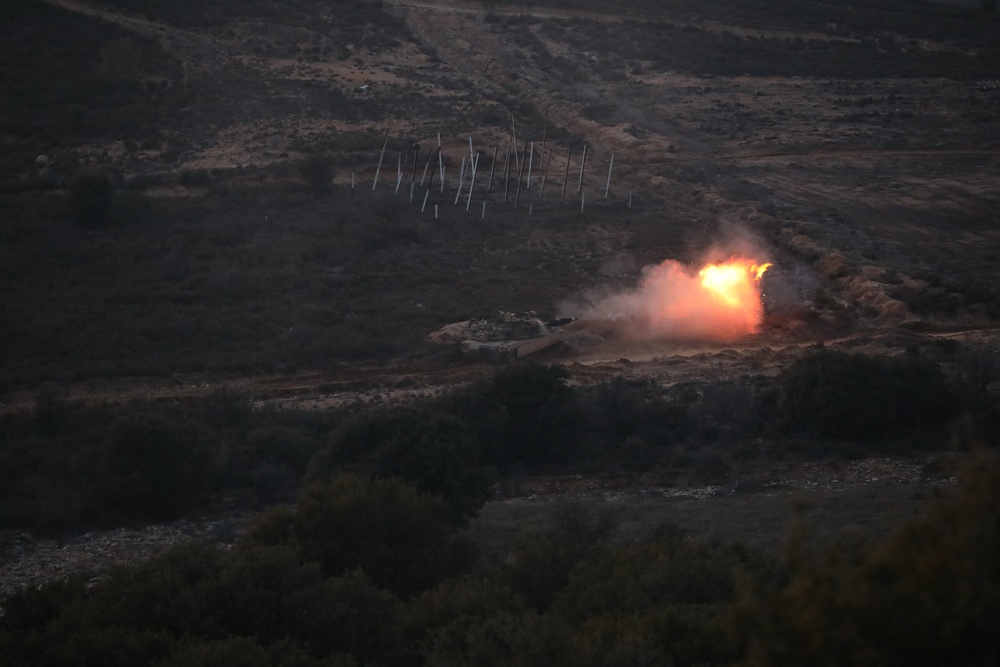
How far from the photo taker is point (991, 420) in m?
25.0

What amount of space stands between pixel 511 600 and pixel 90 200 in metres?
33.6

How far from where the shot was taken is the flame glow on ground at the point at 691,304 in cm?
3447

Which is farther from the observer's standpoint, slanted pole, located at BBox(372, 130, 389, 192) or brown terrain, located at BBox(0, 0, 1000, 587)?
slanted pole, located at BBox(372, 130, 389, 192)

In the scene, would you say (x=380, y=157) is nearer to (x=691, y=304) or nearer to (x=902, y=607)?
(x=691, y=304)

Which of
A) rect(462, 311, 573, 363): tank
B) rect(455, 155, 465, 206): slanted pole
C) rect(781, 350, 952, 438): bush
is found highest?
rect(455, 155, 465, 206): slanted pole

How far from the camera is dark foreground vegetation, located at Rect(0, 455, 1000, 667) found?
18.2 ft

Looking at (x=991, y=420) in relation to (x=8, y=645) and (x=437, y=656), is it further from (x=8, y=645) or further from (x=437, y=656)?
(x=8, y=645)

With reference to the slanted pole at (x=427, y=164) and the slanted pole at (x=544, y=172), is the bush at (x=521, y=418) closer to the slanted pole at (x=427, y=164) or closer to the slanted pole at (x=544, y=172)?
the slanted pole at (x=544, y=172)

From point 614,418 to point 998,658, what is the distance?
2157 centimetres

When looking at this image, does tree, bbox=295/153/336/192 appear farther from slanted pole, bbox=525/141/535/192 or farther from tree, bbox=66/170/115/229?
slanted pole, bbox=525/141/535/192

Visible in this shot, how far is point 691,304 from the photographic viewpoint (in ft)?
118

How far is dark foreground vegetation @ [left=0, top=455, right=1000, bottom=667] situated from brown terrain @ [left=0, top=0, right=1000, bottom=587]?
0.73 m

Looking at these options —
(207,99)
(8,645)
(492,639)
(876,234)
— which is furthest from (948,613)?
(207,99)

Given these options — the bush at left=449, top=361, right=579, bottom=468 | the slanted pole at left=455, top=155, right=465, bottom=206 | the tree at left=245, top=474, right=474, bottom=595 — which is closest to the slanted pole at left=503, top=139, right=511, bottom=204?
the slanted pole at left=455, top=155, right=465, bottom=206
